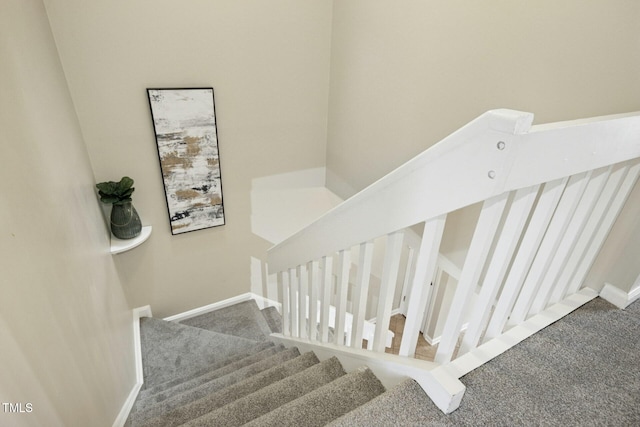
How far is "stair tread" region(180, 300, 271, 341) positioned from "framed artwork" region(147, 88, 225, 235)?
41.3 inches

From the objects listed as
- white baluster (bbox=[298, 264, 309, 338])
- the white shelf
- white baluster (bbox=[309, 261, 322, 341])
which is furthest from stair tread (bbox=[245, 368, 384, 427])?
the white shelf

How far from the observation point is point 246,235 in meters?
3.28

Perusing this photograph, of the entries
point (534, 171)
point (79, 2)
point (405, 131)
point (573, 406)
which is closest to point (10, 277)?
point (534, 171)

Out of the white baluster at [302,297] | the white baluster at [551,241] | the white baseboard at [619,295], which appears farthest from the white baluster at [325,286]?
the white baseboard at [619,295]

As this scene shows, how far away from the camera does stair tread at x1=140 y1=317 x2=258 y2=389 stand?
2617 mm

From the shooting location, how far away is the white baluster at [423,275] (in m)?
0.83

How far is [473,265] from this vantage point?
82cm

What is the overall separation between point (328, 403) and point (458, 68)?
1.80m

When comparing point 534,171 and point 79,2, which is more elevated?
point 79,2

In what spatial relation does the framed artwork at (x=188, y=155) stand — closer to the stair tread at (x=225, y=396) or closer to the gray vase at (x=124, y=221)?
the gray vase at (x=124, y=221)

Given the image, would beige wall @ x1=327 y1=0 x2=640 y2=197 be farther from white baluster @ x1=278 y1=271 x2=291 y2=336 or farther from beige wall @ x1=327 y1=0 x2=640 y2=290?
white baluster @ x1=278 y1=271 x2=291 y2=336

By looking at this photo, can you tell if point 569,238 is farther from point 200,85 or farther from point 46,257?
point 200,85

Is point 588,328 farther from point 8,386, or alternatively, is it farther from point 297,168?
point 297,168

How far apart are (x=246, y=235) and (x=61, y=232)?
6.28 feet
